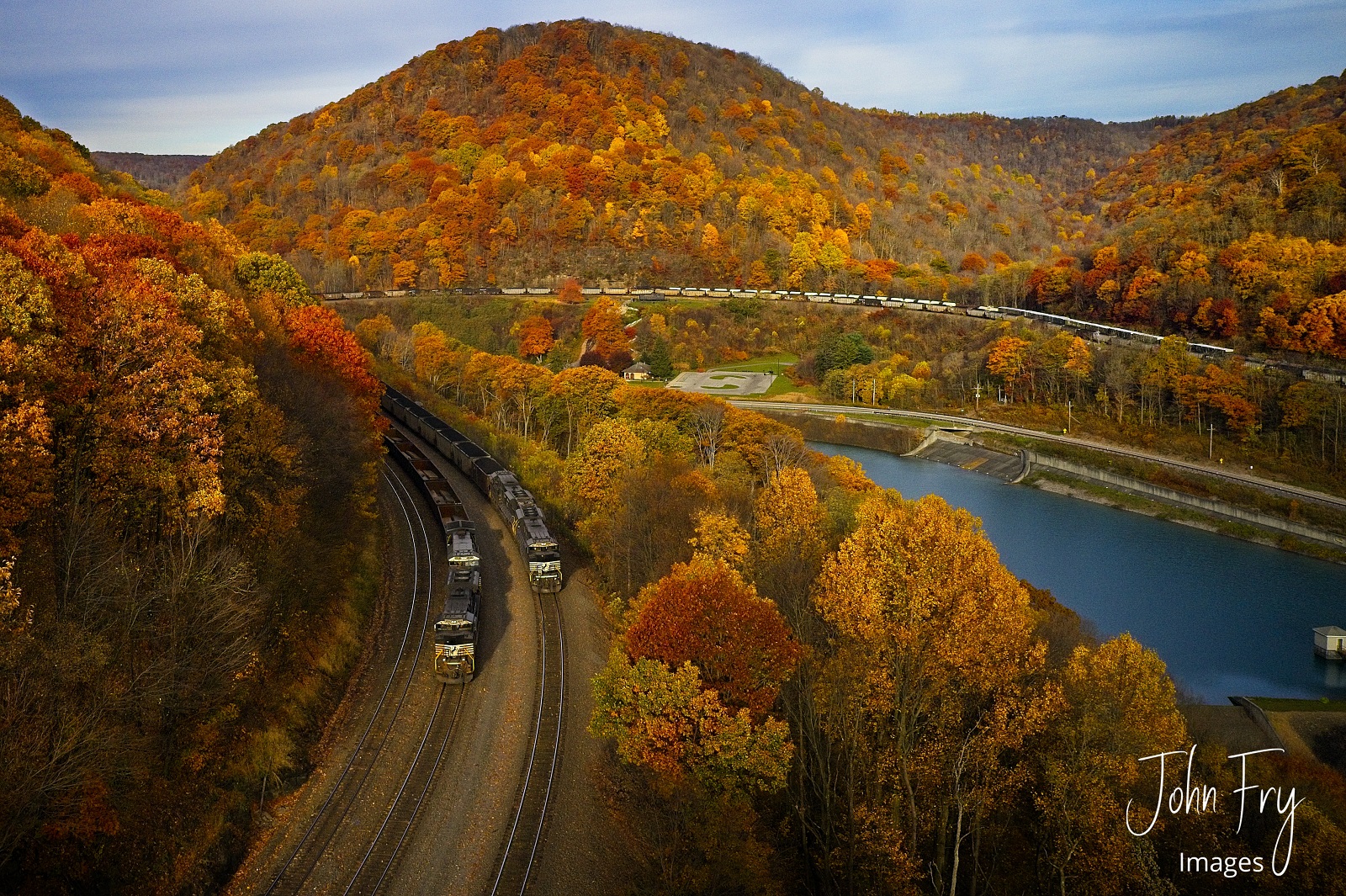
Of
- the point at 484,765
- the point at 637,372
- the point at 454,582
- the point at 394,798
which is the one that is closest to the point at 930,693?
the point at 484,765

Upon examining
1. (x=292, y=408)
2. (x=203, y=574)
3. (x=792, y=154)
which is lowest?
(x=203, y=574)

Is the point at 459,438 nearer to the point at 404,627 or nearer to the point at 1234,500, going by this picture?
the point at 404,627

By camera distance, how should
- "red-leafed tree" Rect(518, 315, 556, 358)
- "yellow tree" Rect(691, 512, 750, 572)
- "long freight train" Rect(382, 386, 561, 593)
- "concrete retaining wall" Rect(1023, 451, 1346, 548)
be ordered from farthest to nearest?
"red-leafed tree" Rect(518, 315, 556, 358) → "concrete retaining wall" Rect(1023, 451, 1346, 548) → "long freight train" Rect(382, 386, 561, 593) → "yellow tree" Rect(691, 512, 750, 572)

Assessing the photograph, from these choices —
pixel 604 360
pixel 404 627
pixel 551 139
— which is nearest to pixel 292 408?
pixel 404 627

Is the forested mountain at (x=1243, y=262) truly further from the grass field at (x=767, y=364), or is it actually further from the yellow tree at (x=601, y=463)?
the yellow tree at (x=601, y=463)

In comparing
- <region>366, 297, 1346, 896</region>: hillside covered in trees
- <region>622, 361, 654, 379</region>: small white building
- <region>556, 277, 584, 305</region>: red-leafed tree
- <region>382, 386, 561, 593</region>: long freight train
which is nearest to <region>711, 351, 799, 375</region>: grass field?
<region>622, 361, 654, 379</region>: small white building

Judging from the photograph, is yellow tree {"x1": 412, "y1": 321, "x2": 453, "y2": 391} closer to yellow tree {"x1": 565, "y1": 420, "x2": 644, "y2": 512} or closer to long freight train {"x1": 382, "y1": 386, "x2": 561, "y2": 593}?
long freight train {"x1": 382, "y1": 386, "x2": 561, "y2": 593}
